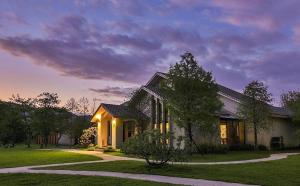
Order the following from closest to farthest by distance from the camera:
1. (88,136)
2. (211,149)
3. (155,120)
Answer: (211,149) → (155,120) → (88,136)

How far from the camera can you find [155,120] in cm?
3325

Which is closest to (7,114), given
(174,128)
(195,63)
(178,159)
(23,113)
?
(23,113)

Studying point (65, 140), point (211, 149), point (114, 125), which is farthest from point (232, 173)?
point (65, 140)

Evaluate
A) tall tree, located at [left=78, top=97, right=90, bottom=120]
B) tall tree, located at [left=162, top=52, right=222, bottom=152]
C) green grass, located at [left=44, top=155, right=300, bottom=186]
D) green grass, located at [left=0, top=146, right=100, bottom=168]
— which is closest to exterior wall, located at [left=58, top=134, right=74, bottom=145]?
tall tree, located at [left=78, top=97, right=90, bottom=120]

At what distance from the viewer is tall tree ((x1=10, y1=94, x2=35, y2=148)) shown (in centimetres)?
4828

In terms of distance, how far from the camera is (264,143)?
3675cm

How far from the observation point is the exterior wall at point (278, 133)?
36656 millimetres

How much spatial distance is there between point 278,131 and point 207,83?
1426 cm

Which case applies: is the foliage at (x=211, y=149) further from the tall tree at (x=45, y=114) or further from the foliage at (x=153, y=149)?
the tall tree at (x=45, y=114)

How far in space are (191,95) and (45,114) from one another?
2254 centimetres

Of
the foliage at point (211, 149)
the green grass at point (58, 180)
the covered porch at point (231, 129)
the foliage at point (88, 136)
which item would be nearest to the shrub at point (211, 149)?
the foliage at point (211, 149)

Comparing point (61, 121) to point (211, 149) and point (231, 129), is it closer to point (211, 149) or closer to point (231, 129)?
point (231, 129)

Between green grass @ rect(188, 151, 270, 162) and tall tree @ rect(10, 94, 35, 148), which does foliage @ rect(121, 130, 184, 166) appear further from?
tall tree @ rect(10, 94, 35, 148)

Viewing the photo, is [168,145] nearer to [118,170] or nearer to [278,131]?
[118,170]
